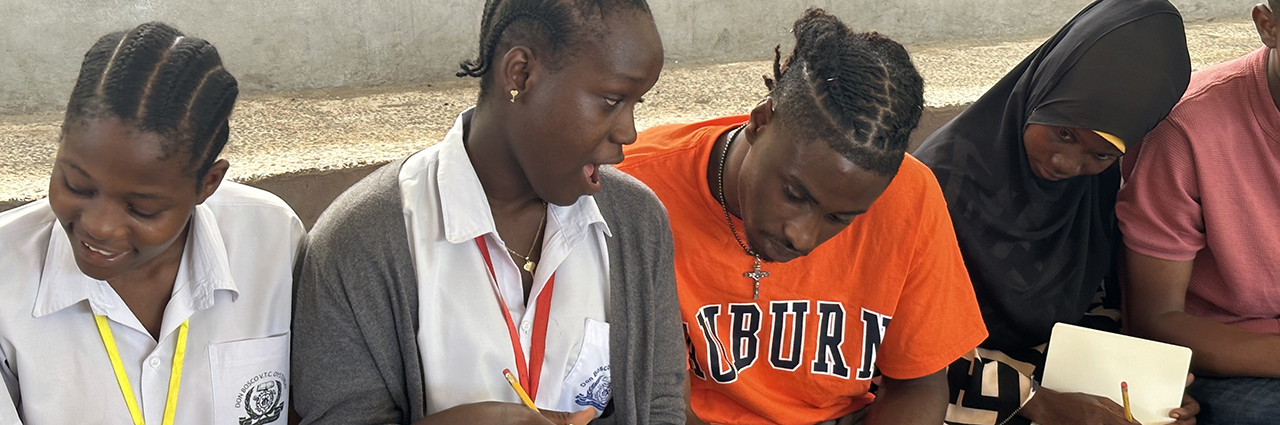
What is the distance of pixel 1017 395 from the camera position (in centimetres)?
221

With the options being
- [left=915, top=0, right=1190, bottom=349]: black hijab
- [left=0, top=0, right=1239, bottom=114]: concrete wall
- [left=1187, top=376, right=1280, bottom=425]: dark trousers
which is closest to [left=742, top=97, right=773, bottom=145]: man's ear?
[left=915, top=0, right=1190, bottom=349]: black hijab

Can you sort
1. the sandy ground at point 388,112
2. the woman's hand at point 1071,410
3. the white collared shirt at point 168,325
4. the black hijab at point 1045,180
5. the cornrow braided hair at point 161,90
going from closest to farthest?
the cornrow braided hair at point 161,90 → the white collared shirt at point 168,325 → the woman's hand at point 1071,410 → the black hijab at point 1045,180 → the sandy ground at point 388,112

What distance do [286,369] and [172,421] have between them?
179 mm

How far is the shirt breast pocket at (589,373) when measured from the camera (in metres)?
1.64

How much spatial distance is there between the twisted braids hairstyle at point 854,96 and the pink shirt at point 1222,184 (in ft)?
2.96

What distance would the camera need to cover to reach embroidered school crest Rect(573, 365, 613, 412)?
167 cm

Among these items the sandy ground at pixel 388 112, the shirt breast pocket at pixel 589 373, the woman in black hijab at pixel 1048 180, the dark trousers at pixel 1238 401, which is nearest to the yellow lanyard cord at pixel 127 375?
the shirt breast pocket at pixel 589 373

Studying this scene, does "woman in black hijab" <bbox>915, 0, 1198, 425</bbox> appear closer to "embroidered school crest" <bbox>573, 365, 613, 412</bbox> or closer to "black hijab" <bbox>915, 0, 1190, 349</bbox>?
"black hijab" <bbox>915, 0, 1190, 349</bbox>

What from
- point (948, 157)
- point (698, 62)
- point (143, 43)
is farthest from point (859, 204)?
point (698, 62)

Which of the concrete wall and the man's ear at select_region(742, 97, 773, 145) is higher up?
the man's ear at select_region(742, 97, 773, 145)

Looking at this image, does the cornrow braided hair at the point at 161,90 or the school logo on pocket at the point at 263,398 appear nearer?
the cornrow braided hair at the point at 161,90

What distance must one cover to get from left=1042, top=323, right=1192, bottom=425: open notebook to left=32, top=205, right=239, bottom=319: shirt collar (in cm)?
166

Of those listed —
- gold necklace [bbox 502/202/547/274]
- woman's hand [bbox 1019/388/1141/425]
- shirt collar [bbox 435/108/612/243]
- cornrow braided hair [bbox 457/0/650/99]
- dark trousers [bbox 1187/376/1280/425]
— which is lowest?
dark trousers [bbox 1187/376/1280/425]

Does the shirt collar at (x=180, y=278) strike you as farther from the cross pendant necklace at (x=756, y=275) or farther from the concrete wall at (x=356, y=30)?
the concrete wall at (x=356, y=30)
